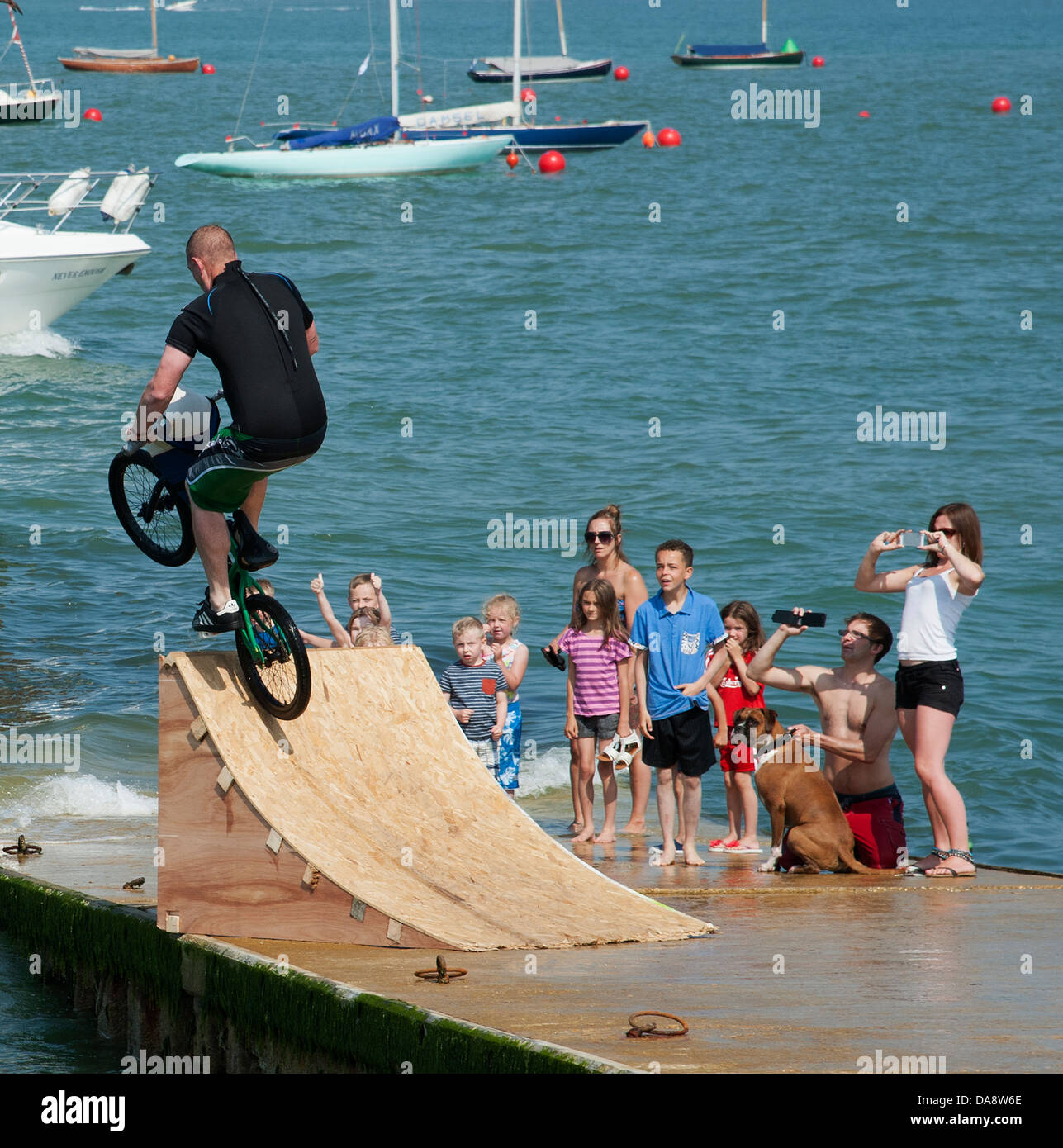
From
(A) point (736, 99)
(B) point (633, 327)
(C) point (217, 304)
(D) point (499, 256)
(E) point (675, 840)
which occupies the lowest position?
(E) point (675, 840)

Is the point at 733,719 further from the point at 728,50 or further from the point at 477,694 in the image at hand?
the point at 728,50

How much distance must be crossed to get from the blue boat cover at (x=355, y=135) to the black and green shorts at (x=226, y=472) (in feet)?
165

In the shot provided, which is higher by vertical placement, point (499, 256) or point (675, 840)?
point (499, 256)

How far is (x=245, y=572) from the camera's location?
23.2ft

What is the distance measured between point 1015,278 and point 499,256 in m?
13.5

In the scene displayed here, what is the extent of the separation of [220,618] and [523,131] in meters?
55.1

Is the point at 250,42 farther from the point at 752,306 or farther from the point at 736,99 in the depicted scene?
the point at 752,306

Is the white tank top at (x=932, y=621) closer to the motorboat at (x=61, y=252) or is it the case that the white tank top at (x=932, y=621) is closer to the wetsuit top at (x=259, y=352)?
the wetsuit top at (x=259, y=352)

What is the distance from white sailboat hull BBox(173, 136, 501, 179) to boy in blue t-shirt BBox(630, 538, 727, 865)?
1889 inches

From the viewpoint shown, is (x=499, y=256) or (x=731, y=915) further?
(x=499, y=256)

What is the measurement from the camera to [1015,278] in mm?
38344

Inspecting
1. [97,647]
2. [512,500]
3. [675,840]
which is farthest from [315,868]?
[512,500]
